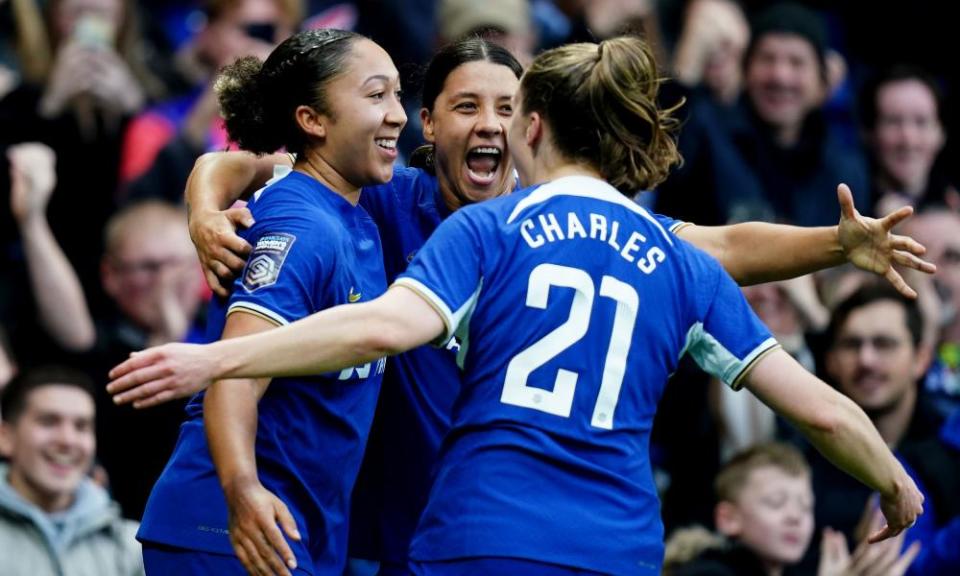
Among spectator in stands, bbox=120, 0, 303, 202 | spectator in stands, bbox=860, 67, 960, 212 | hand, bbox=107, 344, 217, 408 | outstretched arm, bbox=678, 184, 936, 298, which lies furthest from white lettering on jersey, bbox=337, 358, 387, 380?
spectator in stands, bbox=860, 67, 960, 212

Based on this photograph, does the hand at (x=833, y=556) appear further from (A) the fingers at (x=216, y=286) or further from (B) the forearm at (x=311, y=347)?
(B) the forearm at (x=311, y=347)

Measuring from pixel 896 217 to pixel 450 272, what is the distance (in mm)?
1118

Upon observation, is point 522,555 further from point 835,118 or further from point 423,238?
point 835,118

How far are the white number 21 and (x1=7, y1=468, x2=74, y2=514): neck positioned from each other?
3.20 m

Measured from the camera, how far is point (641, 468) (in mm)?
4055

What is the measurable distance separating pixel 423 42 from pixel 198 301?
2440 millimetres

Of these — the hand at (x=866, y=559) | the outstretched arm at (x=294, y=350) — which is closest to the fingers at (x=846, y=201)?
the outstretched arm at (x=294, y=350)

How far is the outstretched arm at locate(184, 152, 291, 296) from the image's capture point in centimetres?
431

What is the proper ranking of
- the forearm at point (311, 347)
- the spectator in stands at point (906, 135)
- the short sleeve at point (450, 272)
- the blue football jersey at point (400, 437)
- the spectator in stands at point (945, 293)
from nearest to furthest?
the forearm at point (311, 347)
the short sleeve at point (450, 272)
the blue football jersey at point (400, 437)
the spectator in stands at point (945, 293)
the spectator in stands at point (906, 135)

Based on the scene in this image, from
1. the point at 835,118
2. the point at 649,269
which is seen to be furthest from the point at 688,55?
the point at 649,269

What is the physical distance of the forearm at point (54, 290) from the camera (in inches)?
290

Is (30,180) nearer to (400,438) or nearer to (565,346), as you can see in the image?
(400,438)

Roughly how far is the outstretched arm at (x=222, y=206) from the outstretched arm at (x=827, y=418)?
4.23 ft

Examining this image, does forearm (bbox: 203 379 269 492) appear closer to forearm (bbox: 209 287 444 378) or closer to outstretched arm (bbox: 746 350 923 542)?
forearm (bbox: 209 287 444 378)
